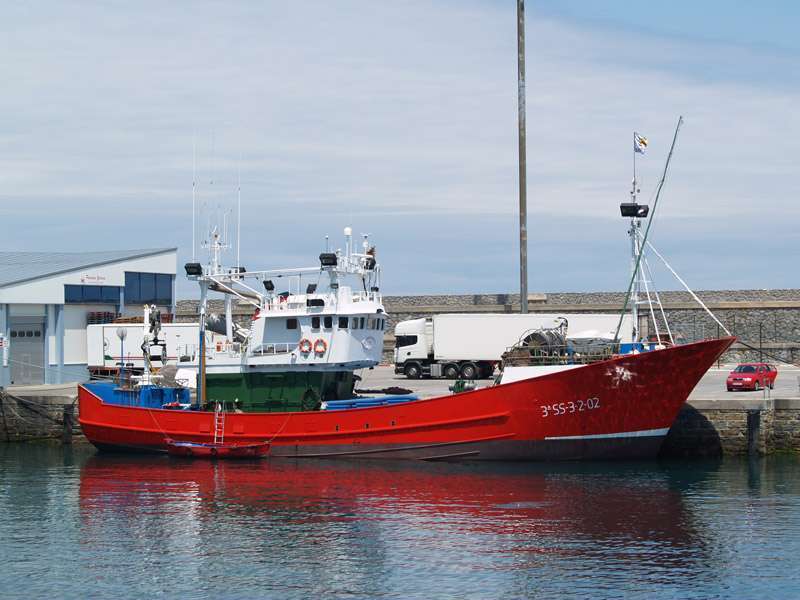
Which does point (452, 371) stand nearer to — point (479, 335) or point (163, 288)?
point (479, 335)

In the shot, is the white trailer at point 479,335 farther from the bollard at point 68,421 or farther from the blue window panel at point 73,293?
the bollard at point 68,421

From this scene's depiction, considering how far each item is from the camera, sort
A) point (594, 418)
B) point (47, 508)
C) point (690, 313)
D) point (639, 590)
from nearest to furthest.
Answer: point (639, 590)
point (47, 508)
point (594, 418)
point (690, 313)

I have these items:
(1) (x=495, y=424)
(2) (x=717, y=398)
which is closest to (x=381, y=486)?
(1) (x=495, y=424)

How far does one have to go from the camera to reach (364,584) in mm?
20750

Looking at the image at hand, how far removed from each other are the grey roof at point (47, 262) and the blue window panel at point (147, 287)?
1.11m

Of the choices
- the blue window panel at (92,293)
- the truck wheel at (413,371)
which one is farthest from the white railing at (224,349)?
the truck wheel at (413,371)

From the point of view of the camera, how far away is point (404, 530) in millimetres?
24438

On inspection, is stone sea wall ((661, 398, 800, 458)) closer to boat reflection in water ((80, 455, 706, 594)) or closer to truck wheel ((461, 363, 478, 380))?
boat reflection in water ((80, 455, 706, 594))

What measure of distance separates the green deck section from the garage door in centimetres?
1500

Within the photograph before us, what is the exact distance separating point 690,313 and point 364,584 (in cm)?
4464

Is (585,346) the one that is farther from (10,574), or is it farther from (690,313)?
(690,313)

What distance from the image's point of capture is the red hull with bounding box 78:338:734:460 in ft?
104

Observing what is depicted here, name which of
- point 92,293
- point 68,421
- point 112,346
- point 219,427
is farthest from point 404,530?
point 92,293

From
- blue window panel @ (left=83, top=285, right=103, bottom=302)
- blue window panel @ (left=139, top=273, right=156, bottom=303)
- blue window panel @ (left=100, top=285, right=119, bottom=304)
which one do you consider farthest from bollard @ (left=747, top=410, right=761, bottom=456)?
blue window panel @ (left=139, top=273, right=156, bottom=303)
